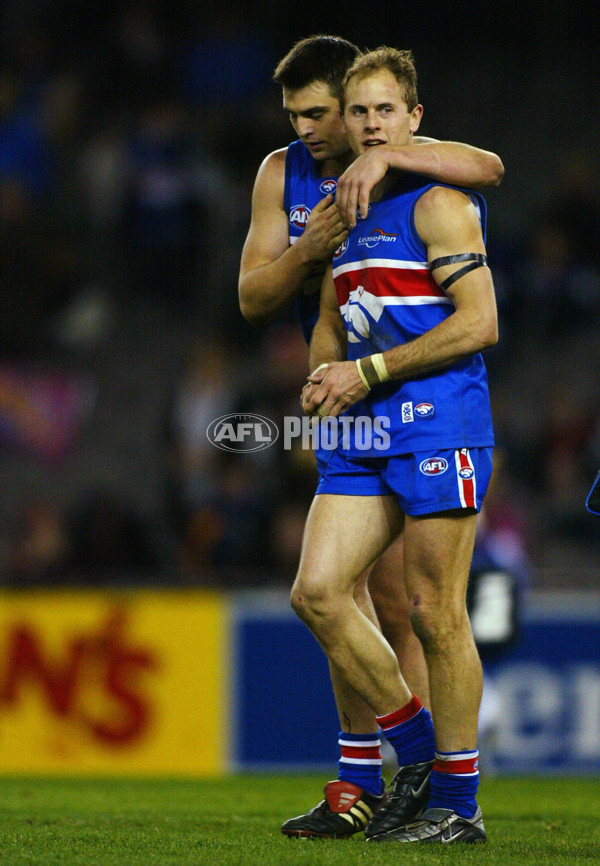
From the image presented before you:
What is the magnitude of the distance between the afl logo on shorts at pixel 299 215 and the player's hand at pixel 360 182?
0.49 m

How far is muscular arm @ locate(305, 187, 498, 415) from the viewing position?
4.12 metres

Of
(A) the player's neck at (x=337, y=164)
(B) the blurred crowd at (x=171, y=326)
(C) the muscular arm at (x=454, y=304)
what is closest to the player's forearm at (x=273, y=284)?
(A) the player's neck at (x=337, y=164)

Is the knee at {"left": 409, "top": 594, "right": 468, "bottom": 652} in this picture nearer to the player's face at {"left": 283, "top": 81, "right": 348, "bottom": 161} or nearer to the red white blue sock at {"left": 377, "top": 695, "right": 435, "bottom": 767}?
the red white blue sock at {"left": 377, "top": 695, "right": 435, "bottom": 767}

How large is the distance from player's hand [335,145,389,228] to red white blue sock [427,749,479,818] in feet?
5.33

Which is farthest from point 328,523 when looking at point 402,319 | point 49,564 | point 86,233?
point 86,233

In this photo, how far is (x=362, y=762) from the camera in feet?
14.5

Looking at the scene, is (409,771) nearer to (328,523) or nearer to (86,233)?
(328,523)

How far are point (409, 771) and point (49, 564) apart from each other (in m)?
5.42

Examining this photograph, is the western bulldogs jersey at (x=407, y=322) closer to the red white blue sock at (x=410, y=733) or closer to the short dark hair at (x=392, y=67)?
the short dark hair at (x=392, y=67)

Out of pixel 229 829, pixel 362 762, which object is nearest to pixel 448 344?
pixel 362 762

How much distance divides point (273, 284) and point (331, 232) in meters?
0.31

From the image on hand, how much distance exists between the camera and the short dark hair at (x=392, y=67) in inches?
168

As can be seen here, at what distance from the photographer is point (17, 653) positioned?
337 inches

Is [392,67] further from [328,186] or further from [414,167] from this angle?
[328,186]
